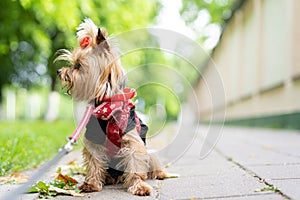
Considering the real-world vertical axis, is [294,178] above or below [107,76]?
below

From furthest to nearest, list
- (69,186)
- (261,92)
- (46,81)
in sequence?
(46,81) → (261,92) → (69,186)

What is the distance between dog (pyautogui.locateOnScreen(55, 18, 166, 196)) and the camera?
329cm

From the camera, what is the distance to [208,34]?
32062 millimetres

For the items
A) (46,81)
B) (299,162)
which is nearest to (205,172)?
(299,162)

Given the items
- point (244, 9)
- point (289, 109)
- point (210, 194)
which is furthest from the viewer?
point (244, 9)

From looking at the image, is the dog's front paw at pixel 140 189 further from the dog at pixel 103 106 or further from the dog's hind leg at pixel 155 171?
the dog's hind leg at pixel 155 171

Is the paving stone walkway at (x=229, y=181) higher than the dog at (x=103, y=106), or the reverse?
the dog at (x=103, y=106)

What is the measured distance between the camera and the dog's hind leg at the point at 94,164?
3.44 metres

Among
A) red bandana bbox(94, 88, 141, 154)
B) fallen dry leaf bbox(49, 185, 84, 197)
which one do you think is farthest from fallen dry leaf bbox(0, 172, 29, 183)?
red bandana bbox(94, 88, 141, 154)

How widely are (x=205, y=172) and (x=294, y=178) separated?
38.3 inches

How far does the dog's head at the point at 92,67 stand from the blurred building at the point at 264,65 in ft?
20.7

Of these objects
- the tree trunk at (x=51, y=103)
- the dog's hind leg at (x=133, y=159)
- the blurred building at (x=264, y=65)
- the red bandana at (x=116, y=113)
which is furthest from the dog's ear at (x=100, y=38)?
the tree trunk at (x=51, y=103)

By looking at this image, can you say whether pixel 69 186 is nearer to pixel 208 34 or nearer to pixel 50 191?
pixel 50 191

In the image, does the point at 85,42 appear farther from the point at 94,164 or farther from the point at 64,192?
the point at 64,192
